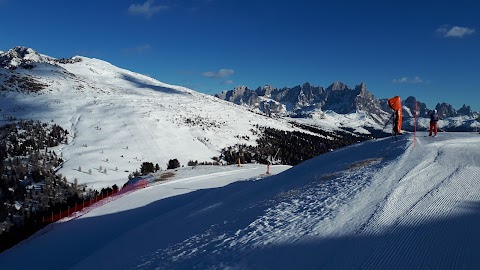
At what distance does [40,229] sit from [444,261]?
87.8ft

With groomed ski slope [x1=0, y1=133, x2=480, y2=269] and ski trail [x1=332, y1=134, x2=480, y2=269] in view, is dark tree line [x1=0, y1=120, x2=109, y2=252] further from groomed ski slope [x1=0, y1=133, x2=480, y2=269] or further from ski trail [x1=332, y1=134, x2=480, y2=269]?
ski trail [x1=332, y1=134, x2=480, y2=269]

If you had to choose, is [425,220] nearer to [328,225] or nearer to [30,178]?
[328,225]

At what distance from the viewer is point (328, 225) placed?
11.6 metres

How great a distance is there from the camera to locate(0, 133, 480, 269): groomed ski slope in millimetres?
9586

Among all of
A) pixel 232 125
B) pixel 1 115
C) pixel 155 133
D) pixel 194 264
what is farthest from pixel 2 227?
pixel 232 125

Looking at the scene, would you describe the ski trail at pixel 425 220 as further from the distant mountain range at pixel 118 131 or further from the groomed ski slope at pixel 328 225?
the distant mountain range at pixel 118 131

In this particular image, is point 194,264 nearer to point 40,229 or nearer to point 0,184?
point 40,229

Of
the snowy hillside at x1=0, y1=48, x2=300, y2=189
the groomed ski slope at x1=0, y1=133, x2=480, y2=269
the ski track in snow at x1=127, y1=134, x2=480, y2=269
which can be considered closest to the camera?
the ski track in snow at x1=127, y1=134, x2=480, y2=269

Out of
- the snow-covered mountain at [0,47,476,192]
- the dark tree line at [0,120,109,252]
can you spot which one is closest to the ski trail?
the dark tree line at [0,120,109,252]

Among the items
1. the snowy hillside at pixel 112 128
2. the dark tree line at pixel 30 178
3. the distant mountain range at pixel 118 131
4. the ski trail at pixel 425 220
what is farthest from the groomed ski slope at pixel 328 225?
the distant mountain range at pixel 118 131

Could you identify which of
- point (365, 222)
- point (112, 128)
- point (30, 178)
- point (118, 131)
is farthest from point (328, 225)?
point (112, 128)

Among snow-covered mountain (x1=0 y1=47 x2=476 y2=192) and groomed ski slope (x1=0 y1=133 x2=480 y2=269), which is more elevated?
snow-covered mountain (x1=0 y1=47 x2=476 y2=192)

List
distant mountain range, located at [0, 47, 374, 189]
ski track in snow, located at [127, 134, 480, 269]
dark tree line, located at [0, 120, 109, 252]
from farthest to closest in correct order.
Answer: distant mountain range, located at [0, 47, 374, 189], dark tree line, located at [0, 120, 109, 252], ski track in snow, located at [127, 134, 480, 269]

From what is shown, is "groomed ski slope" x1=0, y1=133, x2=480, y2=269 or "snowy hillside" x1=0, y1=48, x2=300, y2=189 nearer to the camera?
"groomed ski slope" x1=0, y1=133, x2=480, y2=269
